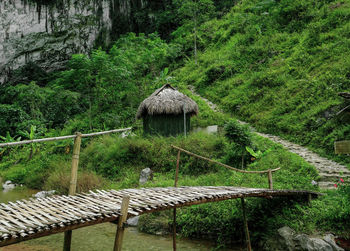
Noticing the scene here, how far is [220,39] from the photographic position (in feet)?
63.4

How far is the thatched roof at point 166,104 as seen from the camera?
1018cm

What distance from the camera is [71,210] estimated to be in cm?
287

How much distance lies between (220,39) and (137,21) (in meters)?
6.84

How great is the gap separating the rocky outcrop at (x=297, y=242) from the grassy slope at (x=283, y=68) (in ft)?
6.50

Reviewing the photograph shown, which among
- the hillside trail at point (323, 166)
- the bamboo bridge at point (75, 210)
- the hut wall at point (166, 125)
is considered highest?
the hut wall at point (166, 125)

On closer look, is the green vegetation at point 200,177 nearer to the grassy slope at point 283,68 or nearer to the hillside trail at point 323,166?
the hillside trail at point 323,166

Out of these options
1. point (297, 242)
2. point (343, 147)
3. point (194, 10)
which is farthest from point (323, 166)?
point (194, 10)

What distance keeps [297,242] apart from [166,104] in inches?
249

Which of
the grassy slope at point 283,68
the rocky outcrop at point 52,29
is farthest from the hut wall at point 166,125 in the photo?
the rocky outcrop at point 52,29

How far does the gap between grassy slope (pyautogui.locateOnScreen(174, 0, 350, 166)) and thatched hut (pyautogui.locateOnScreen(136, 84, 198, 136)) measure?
285 cm

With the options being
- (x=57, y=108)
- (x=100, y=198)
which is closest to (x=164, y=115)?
(x=100, y=198)

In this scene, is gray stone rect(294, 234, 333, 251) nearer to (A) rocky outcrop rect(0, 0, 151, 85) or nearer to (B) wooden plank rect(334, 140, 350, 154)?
(B) wooden plank rect(334, 140, 350, 154)

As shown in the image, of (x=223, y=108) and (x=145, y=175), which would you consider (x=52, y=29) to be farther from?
(x=145, y=175)

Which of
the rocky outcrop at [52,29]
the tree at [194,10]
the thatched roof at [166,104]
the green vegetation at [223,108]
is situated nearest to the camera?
the green vegetation at [223,108]
